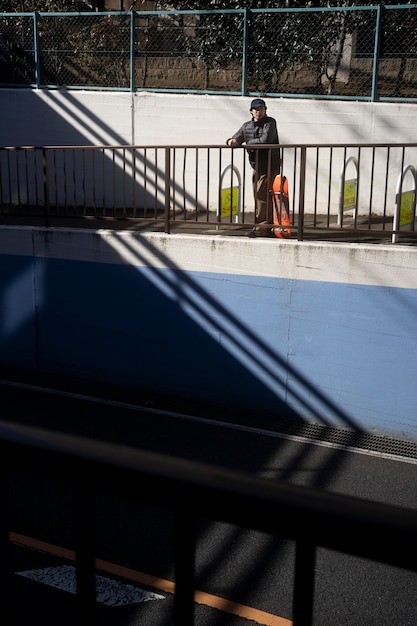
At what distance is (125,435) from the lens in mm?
8844

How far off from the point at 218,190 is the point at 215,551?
20.8ft

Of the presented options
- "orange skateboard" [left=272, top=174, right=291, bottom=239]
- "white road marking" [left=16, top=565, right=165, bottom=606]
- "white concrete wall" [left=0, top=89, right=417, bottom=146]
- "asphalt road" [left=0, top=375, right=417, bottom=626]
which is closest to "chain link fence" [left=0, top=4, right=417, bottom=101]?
"white concrete wall" [left=0, top=89, right=417, bottom=146]

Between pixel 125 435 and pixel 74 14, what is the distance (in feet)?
32.2

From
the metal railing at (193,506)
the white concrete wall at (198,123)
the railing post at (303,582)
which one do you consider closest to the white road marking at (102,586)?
the metal railing at (193,506)

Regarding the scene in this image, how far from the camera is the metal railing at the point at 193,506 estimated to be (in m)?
1.23

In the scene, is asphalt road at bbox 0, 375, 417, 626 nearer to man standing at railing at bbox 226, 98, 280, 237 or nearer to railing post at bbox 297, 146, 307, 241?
railing post at bbox 297, 146, 307, 241

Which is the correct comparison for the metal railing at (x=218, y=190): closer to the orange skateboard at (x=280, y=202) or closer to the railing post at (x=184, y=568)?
the orange skateboard at (x=280, y=202)

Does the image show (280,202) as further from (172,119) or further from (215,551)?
(172,119)

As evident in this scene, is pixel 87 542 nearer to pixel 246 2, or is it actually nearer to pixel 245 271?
pixel 245 271

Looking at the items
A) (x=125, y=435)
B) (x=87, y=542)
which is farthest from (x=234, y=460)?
(x=87, y=542)

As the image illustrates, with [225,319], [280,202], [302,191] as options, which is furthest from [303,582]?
[280,202]

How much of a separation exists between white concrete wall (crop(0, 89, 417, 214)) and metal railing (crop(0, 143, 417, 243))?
47mm

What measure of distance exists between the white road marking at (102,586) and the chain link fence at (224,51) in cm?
981

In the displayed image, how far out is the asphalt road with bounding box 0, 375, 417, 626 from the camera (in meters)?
5.45
